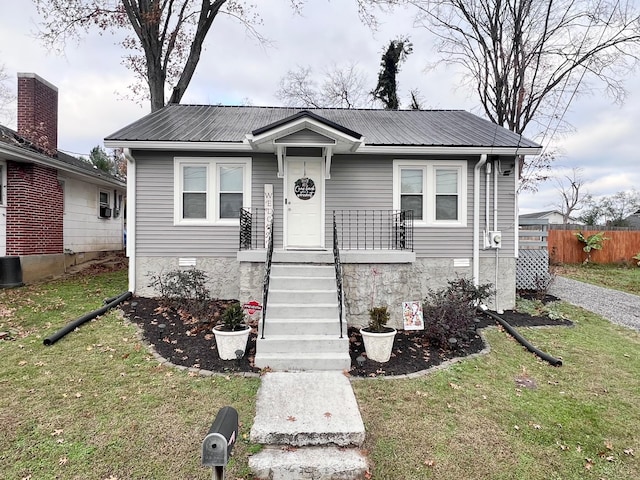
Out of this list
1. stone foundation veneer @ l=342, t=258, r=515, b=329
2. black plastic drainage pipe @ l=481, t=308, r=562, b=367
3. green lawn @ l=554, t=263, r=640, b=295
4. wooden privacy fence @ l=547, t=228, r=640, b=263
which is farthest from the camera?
wooden privacy fence @ l=547, t=228, r=640, b=263

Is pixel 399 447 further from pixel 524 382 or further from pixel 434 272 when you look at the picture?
pixel 434 272

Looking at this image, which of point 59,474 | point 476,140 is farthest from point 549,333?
point 59,474

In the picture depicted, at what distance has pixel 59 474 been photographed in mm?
2719

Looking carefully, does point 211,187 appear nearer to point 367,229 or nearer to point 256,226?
point 256,226

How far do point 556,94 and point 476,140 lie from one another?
8.53 m

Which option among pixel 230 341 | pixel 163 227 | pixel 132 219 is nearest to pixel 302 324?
pixel 230 341

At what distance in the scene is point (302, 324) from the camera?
4.99 metres

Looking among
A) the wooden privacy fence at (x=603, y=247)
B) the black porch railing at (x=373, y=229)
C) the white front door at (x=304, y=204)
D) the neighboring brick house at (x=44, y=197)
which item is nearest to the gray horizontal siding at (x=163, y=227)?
the white front door at (x=304, y=204)

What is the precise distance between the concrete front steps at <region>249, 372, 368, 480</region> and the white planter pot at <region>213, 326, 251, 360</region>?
0.88 metres

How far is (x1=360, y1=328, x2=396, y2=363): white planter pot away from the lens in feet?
15.8

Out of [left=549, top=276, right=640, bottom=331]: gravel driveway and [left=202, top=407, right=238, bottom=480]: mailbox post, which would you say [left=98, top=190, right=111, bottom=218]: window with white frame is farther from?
[left=549, top=276, right=640, bottom=331]: gravel driveway

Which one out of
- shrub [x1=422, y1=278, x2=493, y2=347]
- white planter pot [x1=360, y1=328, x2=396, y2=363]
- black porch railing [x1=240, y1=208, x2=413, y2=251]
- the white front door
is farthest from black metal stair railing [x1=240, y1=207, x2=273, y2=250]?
shrub [x1=422, y1=278, x2=493, y2=347]

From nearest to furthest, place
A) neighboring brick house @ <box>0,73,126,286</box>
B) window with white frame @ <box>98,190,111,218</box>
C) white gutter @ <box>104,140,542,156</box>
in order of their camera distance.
A: white gutter @ <box>104,140,542,156</box> < neighboring brick house @ <box>0,73,126,286</box> < window with white frame @ <box>98,190,111,218</box>

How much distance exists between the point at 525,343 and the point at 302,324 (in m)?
3.53
